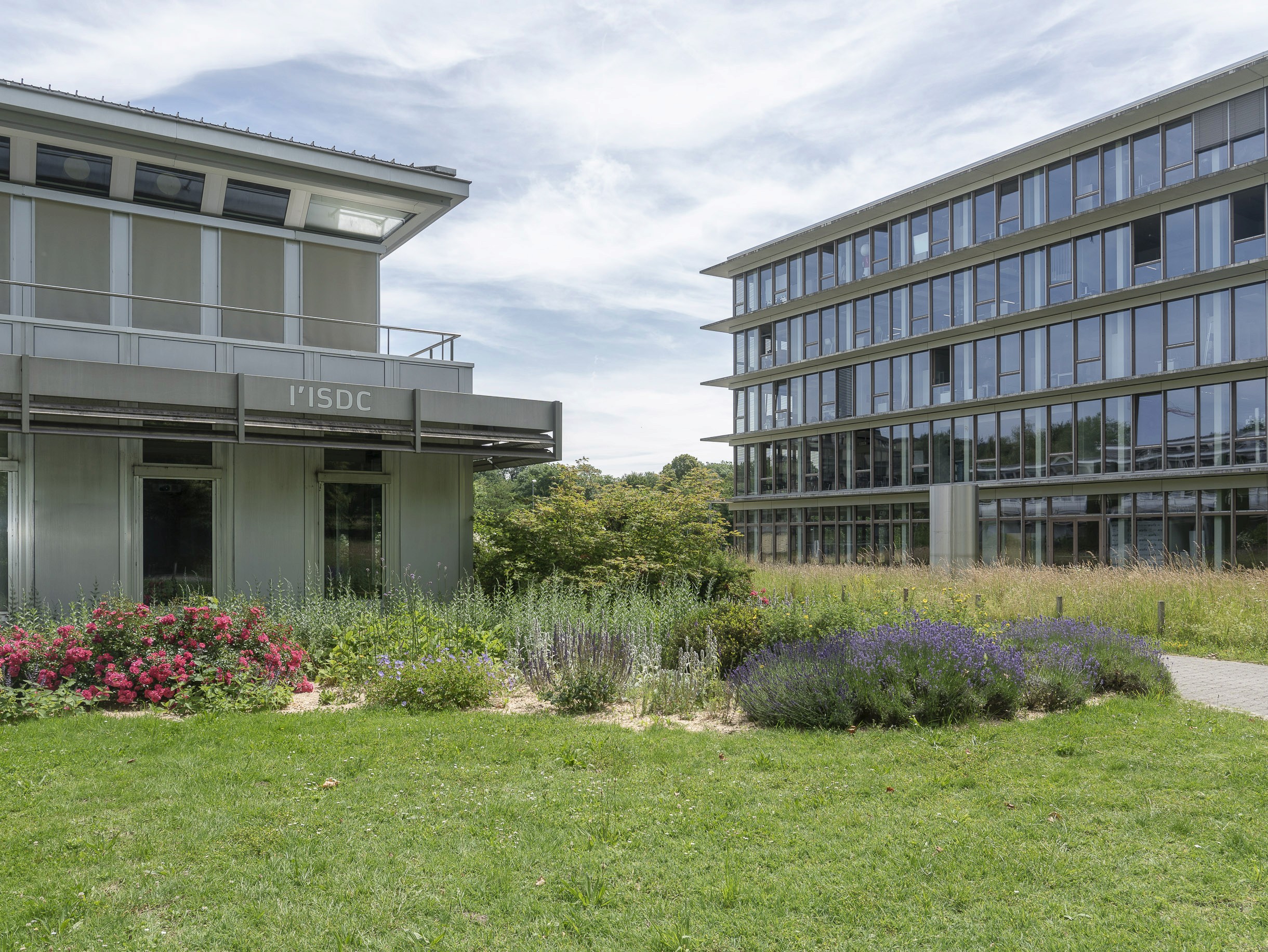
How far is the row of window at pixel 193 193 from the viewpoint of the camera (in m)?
15.4

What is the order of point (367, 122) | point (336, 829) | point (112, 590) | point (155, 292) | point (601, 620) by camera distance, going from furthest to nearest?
1. point (367, 122)
2. point (155, 292)
3. point (112, 590)
4. point (601, 620)
5. point (336, 829)

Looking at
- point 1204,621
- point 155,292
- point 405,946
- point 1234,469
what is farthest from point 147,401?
point 1234,469

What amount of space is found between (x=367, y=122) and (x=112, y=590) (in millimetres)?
10221

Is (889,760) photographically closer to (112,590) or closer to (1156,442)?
(112,590)

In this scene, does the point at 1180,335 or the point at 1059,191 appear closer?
the point at 1180,335

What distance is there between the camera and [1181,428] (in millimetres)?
27891

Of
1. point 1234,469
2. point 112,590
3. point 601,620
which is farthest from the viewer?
point 1234,469

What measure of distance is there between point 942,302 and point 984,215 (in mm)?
3527

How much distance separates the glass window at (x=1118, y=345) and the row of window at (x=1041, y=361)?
0.9 inches

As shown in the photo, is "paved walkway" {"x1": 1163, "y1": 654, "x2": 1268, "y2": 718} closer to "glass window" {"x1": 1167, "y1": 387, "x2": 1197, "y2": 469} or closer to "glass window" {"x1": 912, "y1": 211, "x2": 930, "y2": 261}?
"glass window" {"x1": 1167, "y1": 387, "x2": 1197, "y2": 469}

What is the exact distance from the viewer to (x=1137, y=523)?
28.8 metres

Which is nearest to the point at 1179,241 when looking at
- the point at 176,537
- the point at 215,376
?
the point at 215,376

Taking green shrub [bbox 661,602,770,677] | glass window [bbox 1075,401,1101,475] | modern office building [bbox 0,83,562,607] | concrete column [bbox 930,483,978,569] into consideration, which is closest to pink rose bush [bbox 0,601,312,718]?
modern office building [bbox 0,83,562,607]

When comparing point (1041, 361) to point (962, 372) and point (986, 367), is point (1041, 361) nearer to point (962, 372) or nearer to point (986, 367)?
point (986, 367)
